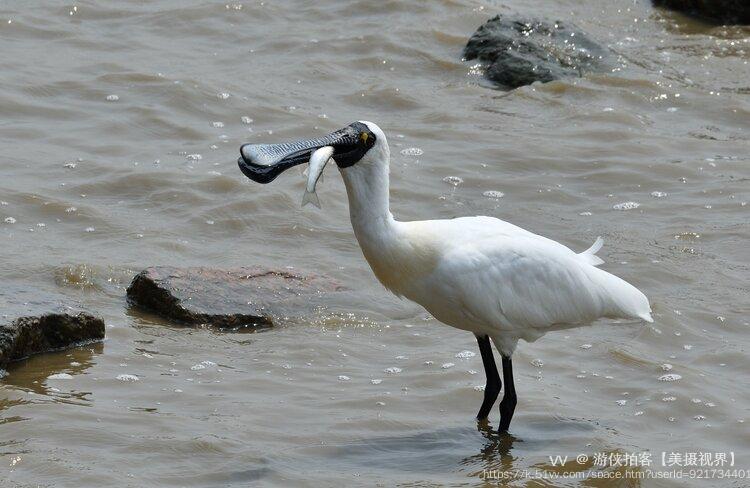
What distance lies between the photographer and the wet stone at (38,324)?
25.4 ft

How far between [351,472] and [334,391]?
45.5 inches

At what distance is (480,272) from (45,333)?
2821mm

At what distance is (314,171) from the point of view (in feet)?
21.5

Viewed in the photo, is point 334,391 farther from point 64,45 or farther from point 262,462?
point 64,45

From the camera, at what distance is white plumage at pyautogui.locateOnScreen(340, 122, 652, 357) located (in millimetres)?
7152

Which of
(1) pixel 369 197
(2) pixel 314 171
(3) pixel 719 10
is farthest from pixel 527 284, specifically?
(3) pixel 719 10

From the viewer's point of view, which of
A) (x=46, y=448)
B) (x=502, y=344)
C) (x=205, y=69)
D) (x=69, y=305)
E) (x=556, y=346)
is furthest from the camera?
(x=205, y=69)

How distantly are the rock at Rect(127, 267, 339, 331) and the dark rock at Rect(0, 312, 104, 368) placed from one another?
2.18ft

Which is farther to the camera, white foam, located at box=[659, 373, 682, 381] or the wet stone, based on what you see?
white foam, located at box=[659, 373, 682, 381]

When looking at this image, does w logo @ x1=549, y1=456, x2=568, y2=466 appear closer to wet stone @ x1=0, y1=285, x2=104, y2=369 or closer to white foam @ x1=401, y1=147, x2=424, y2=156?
wet stone @ x1=0, y1=285, x2=104, y2=369

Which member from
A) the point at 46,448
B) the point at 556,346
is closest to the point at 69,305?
the point at 46,448

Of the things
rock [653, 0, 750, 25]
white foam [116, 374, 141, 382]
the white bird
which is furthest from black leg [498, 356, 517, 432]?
rock [653, 0, 750, 25]

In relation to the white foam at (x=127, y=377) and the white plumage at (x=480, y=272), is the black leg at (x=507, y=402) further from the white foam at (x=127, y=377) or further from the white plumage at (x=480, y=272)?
the white foam at (x=127, y=377)

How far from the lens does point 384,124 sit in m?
13.6
